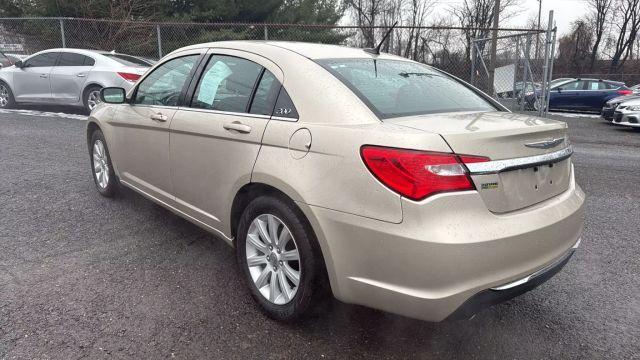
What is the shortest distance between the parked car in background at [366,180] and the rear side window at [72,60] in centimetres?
789

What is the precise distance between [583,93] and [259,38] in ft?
38.1

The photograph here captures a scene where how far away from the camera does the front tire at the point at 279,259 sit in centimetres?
239

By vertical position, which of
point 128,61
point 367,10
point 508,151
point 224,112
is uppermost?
point 367,10

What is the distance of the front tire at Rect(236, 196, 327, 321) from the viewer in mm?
2389

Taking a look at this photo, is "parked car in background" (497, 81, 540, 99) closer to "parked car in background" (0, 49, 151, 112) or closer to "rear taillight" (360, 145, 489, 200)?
"parked car in background" (0, 49, 151, 112)

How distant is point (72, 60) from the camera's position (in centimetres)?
1011

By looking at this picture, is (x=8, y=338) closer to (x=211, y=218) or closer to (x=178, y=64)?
→ (x=211, y=218)

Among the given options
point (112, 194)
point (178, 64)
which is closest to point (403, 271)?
point (178, 64)

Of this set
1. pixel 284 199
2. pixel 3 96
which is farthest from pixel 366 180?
pixel 3 96

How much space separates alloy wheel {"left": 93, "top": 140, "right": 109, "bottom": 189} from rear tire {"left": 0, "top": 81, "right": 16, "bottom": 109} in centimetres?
843

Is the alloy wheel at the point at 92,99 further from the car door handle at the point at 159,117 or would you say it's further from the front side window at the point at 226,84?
the front side window at the point at 226,84

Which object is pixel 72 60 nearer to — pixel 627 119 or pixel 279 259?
pixel 279 259

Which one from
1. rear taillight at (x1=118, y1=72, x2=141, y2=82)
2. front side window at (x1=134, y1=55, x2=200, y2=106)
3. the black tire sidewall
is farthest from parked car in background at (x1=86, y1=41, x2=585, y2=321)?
rear taillight at (x1=118, y1=72, x2=141, y2=82)

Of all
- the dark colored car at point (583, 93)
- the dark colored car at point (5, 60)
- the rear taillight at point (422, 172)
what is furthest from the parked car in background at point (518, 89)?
the dark colored car at point (5, 60)
